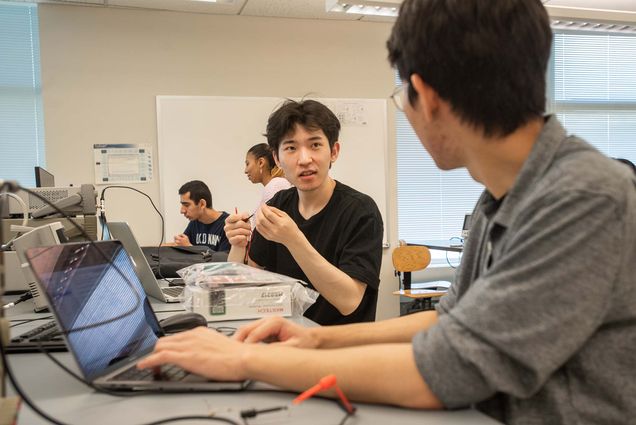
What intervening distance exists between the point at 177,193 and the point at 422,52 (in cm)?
365

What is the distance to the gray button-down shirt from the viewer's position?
0.63 metres

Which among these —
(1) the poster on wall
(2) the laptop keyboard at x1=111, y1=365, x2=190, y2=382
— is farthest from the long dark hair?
(2) the laptop keyboard at x1=111, y1=365, x2=190, y2=382

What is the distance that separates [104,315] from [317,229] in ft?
3.02

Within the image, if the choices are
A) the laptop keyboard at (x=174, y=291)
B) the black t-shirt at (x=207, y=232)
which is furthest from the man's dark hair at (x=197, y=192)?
the laptop keyboard at (x=174, y=291)

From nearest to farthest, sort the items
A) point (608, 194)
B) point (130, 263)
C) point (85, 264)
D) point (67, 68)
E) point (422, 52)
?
point (608, 194), point (422, 52), point (85, 264), point (130, 263), point (67, 68)

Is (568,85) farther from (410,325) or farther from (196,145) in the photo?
(410,325)

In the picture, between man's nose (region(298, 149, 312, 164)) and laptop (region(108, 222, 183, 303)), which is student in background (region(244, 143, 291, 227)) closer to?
man's nose (region(298, 149, 312, 164))

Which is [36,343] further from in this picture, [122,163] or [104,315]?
[122,163]

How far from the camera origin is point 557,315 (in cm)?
63

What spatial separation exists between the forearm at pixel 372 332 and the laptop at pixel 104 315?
0.23 meters

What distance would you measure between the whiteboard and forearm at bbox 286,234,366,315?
113 inches

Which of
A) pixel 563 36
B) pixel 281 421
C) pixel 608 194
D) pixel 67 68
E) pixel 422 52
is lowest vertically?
pixel 281 421

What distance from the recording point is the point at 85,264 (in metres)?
1.00

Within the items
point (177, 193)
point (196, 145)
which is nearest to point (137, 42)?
point (196, 145)
